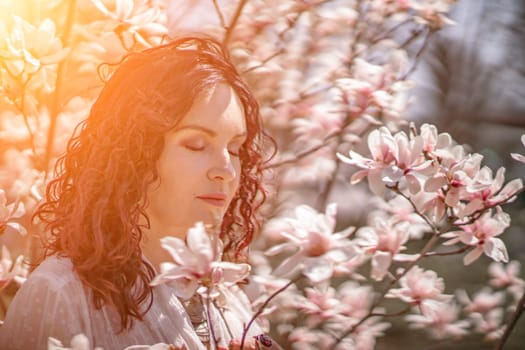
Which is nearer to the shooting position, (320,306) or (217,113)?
(217,113)

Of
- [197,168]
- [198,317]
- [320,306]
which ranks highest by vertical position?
[197,168]

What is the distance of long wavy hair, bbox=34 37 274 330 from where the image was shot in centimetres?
91

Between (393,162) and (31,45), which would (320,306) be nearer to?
(393,162)

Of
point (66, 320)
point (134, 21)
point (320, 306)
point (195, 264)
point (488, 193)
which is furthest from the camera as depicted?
point (320, 306)

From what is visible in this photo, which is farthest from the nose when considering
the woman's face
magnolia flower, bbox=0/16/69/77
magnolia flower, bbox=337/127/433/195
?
magnolia flower, bbox=0/16/69/77

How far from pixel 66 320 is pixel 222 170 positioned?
0.80ft

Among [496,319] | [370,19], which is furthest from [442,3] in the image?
[496,319]

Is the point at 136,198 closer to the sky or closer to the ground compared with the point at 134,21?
closer to the ground

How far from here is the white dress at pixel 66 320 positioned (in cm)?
87

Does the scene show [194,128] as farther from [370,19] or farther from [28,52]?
[370,19]

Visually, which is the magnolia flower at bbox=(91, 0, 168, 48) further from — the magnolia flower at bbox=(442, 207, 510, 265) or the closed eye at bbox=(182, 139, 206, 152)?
the magnolia flower at bbox=(442, 207, 510, 265)

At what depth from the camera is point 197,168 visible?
37.0 inches

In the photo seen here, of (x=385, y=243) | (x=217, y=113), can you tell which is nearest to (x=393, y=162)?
(x=385, y=243)

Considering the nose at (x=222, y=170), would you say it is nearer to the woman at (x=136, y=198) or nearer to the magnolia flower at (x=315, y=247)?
the woman at (x=136, y=198)
